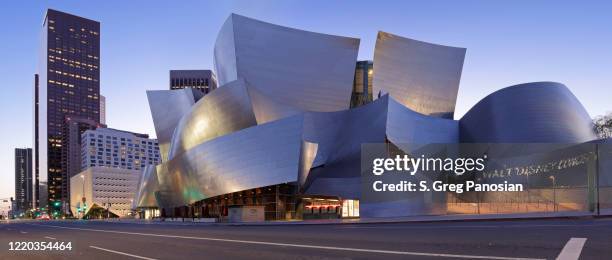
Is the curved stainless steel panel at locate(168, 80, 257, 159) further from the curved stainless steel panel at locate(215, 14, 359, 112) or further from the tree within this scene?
the tree

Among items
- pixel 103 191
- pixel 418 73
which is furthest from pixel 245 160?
pixel 103 191

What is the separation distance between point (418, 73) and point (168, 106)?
96.3ft

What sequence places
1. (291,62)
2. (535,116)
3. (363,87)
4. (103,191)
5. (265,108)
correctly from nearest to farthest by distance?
(535,116), (265,108), (291,62), (363,87), (103,191)

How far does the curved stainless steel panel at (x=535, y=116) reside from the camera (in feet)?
137

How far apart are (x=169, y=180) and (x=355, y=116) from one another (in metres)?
21.2

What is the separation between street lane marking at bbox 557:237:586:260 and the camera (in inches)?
333

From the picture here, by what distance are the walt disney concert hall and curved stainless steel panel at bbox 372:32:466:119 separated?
123 millimetres

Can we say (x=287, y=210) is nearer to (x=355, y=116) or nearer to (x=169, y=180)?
(x=355, y=116)

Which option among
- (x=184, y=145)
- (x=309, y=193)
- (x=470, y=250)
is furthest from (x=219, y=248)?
(x=184, y=145)

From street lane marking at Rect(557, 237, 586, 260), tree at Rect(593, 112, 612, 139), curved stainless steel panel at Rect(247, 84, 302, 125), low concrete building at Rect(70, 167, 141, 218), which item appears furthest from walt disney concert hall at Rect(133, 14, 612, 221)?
low concrete building at Rect(70, 167, 141, 218)

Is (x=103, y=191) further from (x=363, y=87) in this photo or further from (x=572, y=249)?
(x=572, y=249)

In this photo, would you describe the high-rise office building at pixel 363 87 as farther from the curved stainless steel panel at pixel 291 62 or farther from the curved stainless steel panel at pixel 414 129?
the curved stainless steel panel at pixel 414 129

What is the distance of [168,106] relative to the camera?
5844cm

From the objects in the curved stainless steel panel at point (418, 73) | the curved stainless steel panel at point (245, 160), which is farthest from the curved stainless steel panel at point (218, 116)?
the curved stainless steel panel at point (418, 73)
